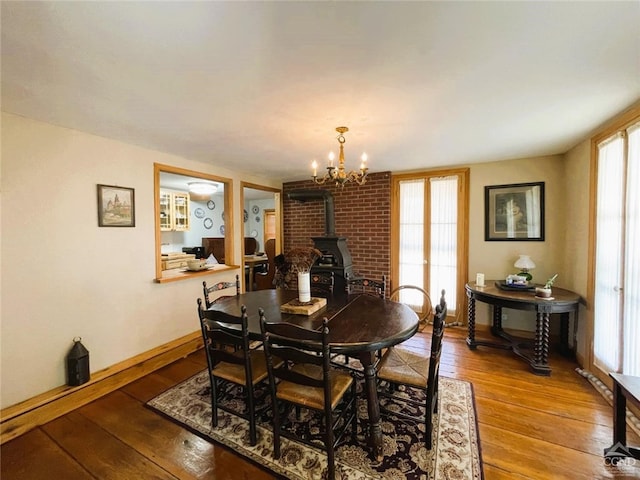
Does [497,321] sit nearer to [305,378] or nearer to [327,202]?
[327,202]

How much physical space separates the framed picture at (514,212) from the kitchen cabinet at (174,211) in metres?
5.96

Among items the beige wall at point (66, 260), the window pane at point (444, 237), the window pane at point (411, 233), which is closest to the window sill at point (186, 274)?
the beige wall at point (66, 260)

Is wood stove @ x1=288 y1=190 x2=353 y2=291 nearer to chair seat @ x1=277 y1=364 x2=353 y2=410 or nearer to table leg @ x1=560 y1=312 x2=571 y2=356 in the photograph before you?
chair seat @ x1=277 y1=364 x2=353 y2=410

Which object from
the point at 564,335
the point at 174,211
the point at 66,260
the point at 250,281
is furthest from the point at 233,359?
the point at 174,211

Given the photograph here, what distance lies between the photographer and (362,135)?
2.48 meters

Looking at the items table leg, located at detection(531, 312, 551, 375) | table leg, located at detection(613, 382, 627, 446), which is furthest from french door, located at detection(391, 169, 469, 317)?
table leg, located at detection(613, 382, 627, 446)

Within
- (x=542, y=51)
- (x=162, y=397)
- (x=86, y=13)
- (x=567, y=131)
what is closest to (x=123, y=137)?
(x=86, y=13)

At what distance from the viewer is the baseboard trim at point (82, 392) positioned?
6.31 ft

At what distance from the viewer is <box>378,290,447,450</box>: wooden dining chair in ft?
5.57

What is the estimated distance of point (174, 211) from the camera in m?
5.98

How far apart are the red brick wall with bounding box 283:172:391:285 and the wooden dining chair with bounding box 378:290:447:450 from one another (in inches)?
86.9

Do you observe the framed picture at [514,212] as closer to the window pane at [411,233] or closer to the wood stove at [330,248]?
the window pane at [411,233]

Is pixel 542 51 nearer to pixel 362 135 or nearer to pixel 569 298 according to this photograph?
pixel 362 135

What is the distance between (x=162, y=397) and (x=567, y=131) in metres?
4.34
